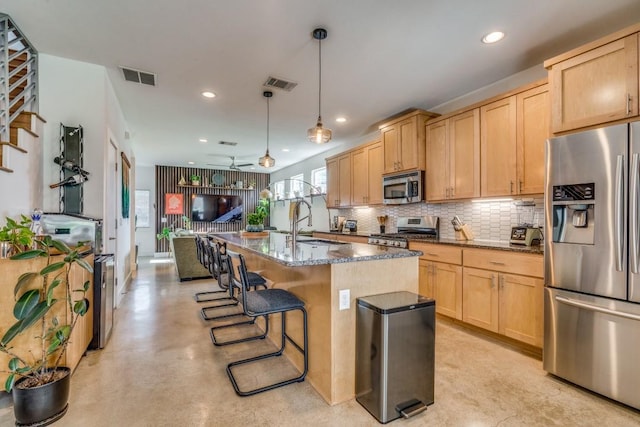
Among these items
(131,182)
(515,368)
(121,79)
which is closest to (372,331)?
(515,368)

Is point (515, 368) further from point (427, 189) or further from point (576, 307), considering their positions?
point (427, 189)

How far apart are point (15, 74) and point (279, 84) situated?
95.0 inches

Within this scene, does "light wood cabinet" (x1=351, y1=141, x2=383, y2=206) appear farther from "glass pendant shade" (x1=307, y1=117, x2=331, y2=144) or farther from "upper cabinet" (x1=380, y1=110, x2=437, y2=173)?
"glass pendant shade" (x1=307, y1=117, x2=331, y2=144)

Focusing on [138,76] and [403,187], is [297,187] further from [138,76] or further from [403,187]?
[138,76]

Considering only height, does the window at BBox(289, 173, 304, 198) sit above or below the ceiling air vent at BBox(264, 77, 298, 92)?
below

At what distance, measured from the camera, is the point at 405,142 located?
13.8 feet

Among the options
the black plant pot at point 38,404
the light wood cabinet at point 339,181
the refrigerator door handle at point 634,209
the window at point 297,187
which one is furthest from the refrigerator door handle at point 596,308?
the window at point 297,187

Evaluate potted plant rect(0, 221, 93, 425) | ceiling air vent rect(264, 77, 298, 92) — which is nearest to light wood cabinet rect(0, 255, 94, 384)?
potted plant rect(0, 221, 93, 425)

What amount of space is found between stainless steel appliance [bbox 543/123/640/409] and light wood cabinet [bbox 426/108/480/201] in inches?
43.0

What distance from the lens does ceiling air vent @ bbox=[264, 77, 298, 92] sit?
132 inches

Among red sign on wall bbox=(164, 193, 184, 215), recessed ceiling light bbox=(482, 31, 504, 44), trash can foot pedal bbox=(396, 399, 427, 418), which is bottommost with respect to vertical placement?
trash can foot pedal bbox=(396, 399, 427, 418)

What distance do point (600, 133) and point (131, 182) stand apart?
23.5ft

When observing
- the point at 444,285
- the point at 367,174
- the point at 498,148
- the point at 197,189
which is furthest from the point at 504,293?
the point at 197,189

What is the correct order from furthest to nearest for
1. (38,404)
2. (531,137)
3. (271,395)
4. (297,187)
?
(297,187) < (531,137) < (271,395) < (38,404)
